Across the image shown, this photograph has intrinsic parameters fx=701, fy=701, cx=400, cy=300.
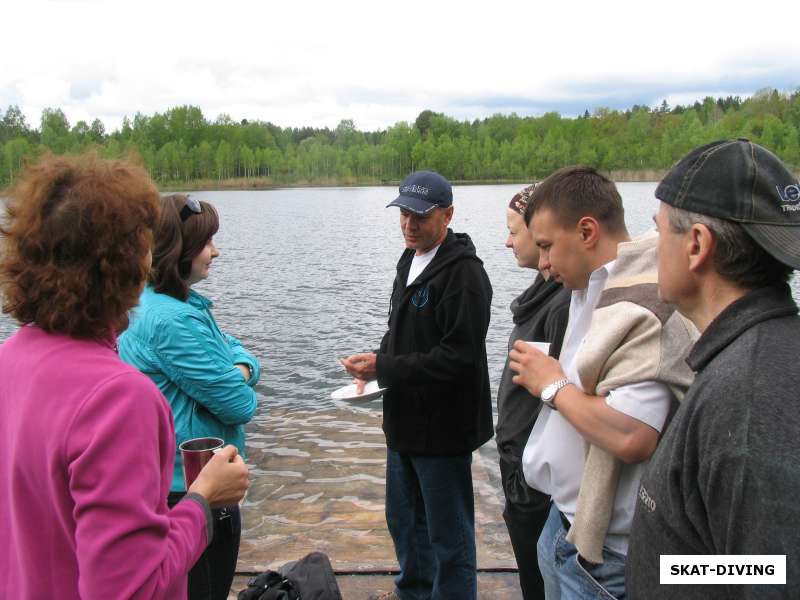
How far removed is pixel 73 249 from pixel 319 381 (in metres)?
10.0

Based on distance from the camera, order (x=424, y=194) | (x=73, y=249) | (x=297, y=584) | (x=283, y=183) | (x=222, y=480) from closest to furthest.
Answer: (x=73, y=249)
(x=222, y=480)
(x=297, y=584)
(x=424, y=194)
(x=283, y=183)

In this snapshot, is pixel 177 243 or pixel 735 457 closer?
pixel 735 457

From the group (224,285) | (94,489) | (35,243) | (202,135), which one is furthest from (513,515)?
(202,135)

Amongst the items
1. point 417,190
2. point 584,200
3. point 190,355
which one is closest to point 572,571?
point 584,200

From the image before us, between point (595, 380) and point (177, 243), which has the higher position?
point (177, 243)

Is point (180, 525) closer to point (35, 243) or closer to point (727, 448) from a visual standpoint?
point (35, 243)

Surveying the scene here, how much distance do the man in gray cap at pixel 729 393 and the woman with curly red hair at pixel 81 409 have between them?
1137 millimetres

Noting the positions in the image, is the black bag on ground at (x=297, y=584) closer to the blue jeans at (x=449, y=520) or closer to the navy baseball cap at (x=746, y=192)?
the blue jeans at (x=449, y=520)

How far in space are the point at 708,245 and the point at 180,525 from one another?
1433 mm

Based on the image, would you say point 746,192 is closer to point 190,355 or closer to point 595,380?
point 595,380

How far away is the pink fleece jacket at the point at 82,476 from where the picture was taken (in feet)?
5.01

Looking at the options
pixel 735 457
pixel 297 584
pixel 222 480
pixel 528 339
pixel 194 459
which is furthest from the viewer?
pixel 297 584

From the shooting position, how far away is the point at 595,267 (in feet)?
8.05

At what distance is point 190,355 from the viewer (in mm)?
2789
